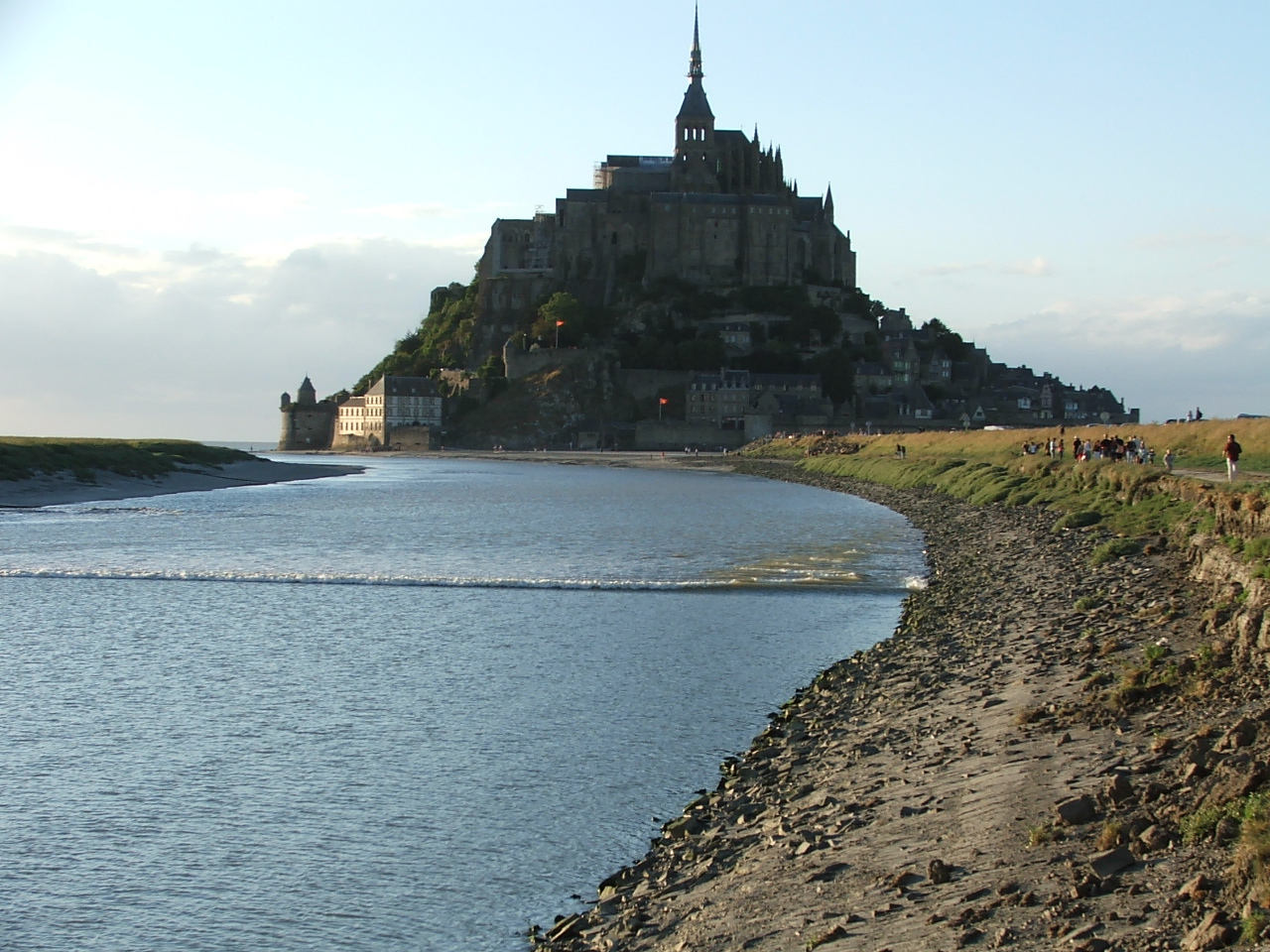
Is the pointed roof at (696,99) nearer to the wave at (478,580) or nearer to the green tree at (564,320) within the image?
the green tree at (564,320)

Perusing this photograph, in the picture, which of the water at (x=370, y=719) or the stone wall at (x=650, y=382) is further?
the stone wall at (x=650, y=382)

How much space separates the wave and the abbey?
99.2 m

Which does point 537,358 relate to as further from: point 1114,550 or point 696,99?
point 1114,550

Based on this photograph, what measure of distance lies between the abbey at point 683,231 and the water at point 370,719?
93.3 metres

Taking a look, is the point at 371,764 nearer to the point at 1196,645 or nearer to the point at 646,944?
the point at 646,944

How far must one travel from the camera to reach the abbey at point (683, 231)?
124750 millimetres

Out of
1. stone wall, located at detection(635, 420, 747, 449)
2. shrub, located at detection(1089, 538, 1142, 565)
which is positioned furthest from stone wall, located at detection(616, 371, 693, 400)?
shrub, located at detection(1089, 538, 1142, 565)

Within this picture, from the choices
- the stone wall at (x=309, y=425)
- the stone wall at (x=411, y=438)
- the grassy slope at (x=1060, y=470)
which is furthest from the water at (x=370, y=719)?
the stone wall at (x=309, y=425)

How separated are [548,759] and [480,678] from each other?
4205 millimetres

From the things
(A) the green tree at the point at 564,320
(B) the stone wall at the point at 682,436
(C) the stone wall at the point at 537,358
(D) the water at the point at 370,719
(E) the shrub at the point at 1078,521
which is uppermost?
(A) the green tree at the point at 564,320

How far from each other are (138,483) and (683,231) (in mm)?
69109

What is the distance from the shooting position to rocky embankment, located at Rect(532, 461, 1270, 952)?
6840 millimetres

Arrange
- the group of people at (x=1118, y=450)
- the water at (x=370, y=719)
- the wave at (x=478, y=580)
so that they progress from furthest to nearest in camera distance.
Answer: the group of people at (x=1118, y=450) < the wave at (x=478, y=580) < the water at (x=370, y=719)

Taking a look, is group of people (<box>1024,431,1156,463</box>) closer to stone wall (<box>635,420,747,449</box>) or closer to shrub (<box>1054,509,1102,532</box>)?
shrub (<box>1054,509,1102,532</box>)
